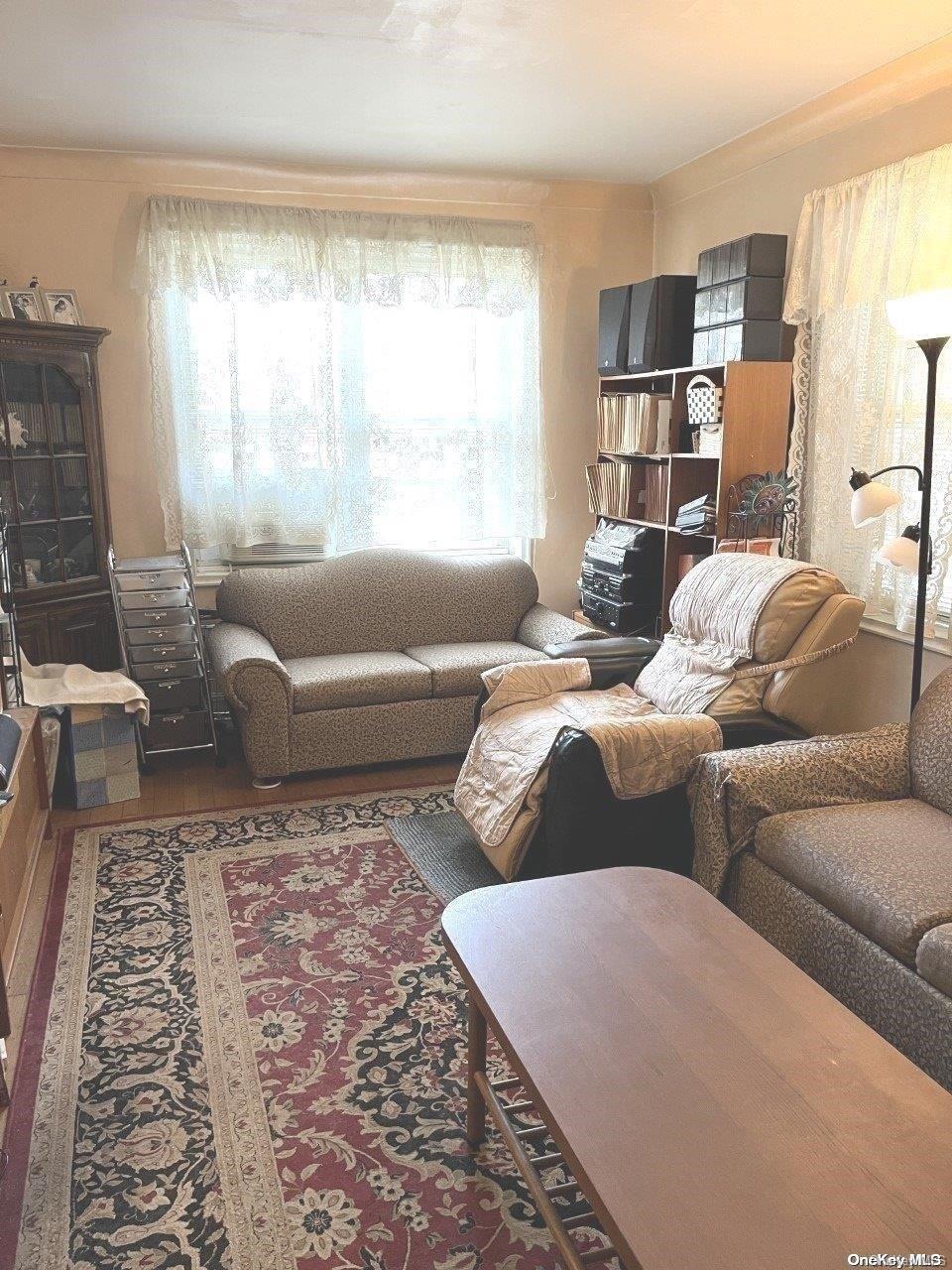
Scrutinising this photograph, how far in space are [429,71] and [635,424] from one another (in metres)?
1.71

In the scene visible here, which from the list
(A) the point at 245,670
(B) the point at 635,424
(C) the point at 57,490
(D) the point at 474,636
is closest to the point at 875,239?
(B) the point at 635,424

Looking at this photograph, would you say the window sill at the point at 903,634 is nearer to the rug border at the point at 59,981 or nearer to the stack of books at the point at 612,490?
the stack of books at the point at 612,490

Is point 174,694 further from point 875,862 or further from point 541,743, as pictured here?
point 875,862

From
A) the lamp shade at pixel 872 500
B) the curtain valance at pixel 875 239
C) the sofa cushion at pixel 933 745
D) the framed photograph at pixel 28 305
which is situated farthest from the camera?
the framed photograph at pixel 28 305

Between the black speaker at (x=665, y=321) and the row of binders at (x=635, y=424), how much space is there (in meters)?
0.16

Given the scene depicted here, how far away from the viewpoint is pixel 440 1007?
2.45 meters

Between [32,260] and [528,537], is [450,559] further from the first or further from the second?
[32,260]

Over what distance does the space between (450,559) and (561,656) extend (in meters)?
1.20

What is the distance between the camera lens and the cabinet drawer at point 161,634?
13.3 ft

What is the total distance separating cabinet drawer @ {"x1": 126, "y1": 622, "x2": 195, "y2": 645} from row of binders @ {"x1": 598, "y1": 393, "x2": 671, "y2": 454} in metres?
2.08

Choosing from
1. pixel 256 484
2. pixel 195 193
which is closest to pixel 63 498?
pixel 256 484

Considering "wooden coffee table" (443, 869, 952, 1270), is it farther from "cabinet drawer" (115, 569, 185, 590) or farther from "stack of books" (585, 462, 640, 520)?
"stack of books" (585, 462, 640, 520)

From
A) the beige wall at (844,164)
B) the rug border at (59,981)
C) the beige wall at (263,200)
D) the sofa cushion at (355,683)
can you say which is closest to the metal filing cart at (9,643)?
the rug border at (59,981)

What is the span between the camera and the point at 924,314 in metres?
2.65
